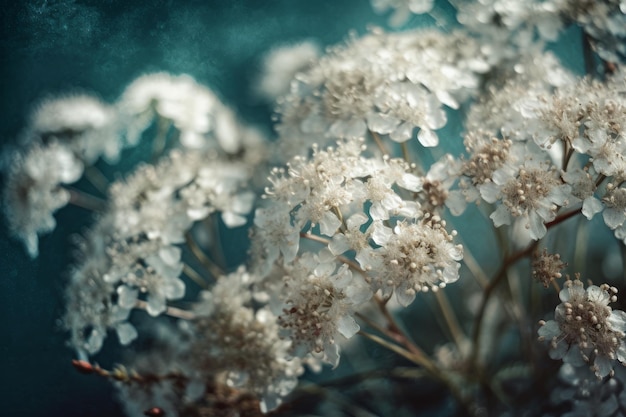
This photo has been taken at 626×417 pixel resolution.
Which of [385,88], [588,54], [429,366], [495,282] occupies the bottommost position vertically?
[429,366]

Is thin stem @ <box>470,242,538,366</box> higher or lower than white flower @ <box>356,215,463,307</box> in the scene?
lower

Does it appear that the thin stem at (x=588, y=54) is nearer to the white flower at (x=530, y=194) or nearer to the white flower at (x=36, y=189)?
the white flower at (x=530, y=194)

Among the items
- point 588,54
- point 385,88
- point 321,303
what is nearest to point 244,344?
point 321,303

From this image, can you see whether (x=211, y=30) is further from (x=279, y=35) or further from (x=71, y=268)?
(x=71, y=268)

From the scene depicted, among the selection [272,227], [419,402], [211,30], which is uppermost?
[211,30]

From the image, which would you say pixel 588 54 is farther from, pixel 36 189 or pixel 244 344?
pixel 36 189

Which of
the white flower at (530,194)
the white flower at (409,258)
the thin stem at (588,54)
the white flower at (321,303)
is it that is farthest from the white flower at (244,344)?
the thin stem at (588,54)

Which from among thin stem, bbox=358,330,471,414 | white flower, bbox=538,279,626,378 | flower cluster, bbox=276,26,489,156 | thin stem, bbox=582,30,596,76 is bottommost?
thin stem, bbox=358,330,471,414

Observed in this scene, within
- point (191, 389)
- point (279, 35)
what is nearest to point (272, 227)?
point (191, 389)

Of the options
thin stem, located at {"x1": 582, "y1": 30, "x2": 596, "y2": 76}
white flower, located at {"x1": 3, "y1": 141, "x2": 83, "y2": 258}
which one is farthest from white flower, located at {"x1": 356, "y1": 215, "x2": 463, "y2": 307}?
white flower, located at {"x1": 3, "y1": 141, "x2": 83, "y2": 258}

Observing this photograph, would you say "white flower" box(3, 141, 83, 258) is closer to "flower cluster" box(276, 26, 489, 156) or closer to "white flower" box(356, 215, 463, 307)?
"flower cluster" box(276, 26, 489, 156)

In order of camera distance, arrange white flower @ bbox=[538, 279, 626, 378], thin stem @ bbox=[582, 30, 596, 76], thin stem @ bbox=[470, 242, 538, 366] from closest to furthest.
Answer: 1. white flower @ bbox=[538, 279, 626, 378]
2. thin stem @ bbox=[470, 242, 538, 366]
3. thin stem @ bbox=[582, 30, 596, 76]
